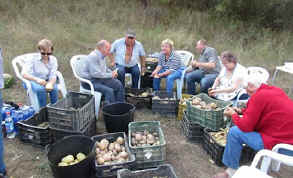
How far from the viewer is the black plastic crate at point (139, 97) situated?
436 cm

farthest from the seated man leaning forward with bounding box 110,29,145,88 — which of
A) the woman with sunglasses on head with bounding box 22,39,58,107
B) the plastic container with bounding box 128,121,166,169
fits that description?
the plastic container with bounding box 128,121,166,169

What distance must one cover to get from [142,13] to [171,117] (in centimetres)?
691

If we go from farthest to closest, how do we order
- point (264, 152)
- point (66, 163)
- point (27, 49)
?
point (27, 49) < point (66, 163) < point (264, 152)

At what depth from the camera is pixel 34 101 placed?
3621mm

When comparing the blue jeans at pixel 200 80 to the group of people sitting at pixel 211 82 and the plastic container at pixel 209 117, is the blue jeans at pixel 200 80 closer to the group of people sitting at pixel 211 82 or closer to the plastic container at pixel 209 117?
the group of people sitting at pixel 211 82

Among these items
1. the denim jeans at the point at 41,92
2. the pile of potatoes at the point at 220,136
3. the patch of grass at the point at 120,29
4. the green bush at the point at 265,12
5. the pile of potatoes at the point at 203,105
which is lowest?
the pile of potatoes at the point at 220,136

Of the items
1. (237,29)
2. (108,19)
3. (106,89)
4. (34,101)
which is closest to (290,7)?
(237,29)

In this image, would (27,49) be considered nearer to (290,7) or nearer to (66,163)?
(66,163)

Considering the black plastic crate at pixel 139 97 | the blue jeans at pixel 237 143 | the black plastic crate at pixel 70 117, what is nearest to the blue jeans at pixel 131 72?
the black plastic crate at pixel 139 97

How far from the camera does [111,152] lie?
2689 millimetres

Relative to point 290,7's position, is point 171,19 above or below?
below

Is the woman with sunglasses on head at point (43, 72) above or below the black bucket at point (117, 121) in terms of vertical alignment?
above

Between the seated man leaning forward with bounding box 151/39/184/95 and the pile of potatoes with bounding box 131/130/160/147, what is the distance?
1.58 metres

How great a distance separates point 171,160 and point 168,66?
2.08m
